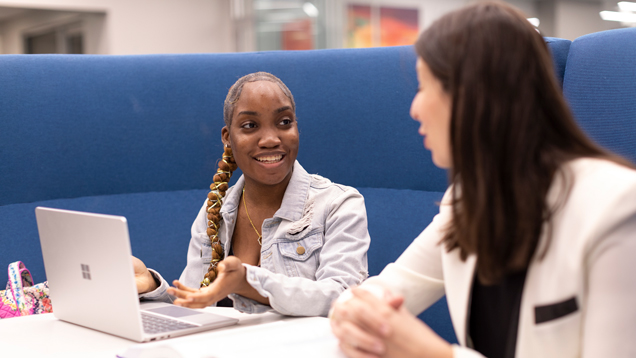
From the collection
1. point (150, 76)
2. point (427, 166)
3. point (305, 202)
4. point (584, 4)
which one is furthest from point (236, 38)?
point (305, 202)

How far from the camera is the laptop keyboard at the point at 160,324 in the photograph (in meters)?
1.18

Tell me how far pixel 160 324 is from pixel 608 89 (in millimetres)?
1412

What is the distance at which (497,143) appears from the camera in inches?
30.4

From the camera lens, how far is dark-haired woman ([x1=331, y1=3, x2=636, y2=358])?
2.35 feet

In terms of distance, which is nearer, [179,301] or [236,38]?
[179,301]

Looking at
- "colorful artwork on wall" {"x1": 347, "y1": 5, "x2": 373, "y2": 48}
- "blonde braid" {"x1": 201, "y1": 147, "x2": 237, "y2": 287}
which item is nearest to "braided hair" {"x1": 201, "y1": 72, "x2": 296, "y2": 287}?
"blonde braid" {"x1": 201, "y1": 147, "x2": 237, "y2": 287}

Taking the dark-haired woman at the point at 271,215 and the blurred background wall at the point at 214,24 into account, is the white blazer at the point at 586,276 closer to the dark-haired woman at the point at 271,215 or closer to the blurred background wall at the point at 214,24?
the dark-haired woman at the point at 271,215

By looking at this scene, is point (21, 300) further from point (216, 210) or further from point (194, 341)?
point (194, 341)

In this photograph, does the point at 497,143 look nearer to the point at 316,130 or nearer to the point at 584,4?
the point at 316,130

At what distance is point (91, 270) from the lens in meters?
1.14

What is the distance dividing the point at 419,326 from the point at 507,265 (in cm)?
15

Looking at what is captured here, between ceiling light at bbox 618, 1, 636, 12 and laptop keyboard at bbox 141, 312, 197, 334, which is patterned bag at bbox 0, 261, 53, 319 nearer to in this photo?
laptop keyboard at bbox 141, 312, 197, 334

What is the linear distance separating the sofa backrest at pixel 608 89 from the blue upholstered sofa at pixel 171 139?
0.62m

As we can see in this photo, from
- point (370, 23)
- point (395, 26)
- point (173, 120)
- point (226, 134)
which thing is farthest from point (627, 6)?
point (226, 134)
